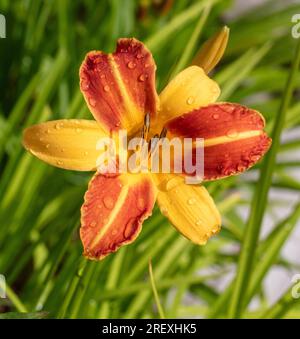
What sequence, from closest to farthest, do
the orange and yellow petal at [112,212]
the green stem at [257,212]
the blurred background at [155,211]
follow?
the orange and yellow petal at [112,212] < the green stem at [257,212] < the blurred background at [155,211]

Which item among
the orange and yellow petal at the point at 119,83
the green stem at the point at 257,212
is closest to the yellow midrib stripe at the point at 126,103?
the orange and yellow petal at the point at 119,83

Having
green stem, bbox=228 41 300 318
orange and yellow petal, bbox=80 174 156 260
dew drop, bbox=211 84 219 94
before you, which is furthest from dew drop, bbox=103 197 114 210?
green stem, bbox=228 41 300 318

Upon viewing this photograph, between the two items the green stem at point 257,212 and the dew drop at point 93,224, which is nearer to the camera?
the dew drop at point 93,224

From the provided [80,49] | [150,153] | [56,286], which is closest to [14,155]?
[56,286]

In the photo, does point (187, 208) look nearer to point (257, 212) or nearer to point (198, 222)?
point (198, 222)

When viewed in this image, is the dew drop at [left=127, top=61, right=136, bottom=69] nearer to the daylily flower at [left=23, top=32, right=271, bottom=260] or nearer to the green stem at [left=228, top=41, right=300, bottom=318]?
the daylily flower at [left=23, top=32, right=271, bottom=260]

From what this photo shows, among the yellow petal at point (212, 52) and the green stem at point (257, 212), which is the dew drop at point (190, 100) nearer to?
the yellow petal at point (212, 52)
